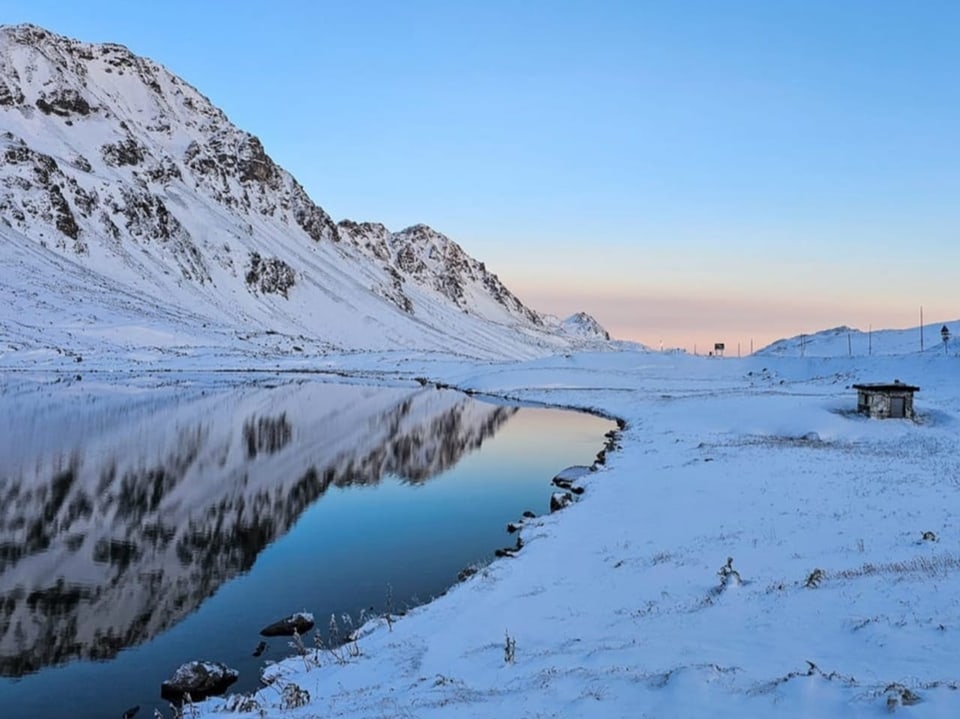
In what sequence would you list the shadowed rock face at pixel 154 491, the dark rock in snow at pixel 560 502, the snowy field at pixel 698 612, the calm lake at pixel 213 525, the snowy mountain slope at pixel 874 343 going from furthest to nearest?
the snowy mountain slope at pixel 874 343, the dark rock in snow at pixel 560 502, the shadowed rock face at pixel 154 491, the calm lake at pixel 213 525, the snowy field at pixel 698 612

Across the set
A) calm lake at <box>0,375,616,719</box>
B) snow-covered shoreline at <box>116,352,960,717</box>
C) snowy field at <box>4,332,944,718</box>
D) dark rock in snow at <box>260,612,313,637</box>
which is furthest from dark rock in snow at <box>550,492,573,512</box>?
dark rock in snow at <box>260,612,313,637</box>

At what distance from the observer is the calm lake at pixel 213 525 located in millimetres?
17641

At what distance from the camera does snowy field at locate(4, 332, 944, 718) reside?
35.9ft

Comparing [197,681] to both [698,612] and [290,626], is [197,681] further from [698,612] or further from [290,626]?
[698,612]

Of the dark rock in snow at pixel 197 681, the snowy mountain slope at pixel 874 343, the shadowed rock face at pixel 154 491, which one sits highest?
the snowy mountain slope at pixel 874 343

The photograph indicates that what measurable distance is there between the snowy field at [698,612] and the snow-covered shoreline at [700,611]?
0.16 ft

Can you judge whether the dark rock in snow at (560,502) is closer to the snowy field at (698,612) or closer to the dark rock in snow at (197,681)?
the snowy field at (698,612)

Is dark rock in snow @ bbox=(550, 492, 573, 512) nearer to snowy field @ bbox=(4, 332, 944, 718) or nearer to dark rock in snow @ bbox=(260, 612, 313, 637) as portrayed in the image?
snowy field @ bbox=(4, 332, 944, 718)

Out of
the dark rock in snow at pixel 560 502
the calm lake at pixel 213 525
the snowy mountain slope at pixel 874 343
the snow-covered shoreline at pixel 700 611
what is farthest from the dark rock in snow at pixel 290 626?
the snowy mountain slope at pixel 874 343

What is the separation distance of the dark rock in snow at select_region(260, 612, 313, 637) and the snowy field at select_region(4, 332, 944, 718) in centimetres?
58

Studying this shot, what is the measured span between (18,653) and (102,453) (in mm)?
25156

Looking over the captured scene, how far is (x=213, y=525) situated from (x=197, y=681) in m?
13.8

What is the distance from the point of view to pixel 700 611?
15430mm

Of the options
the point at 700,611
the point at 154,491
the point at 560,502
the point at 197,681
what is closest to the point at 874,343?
the point at 560,502
